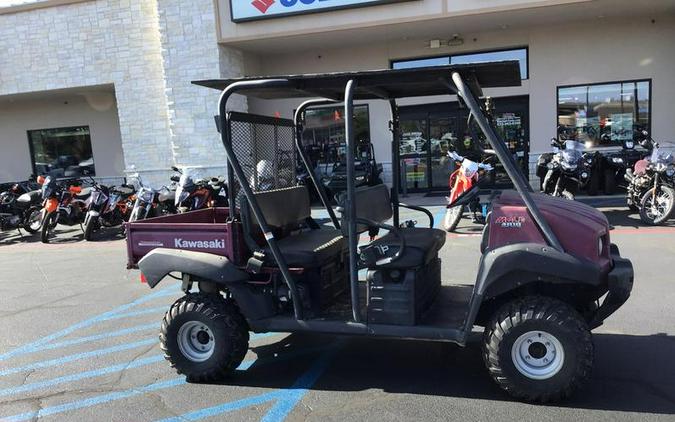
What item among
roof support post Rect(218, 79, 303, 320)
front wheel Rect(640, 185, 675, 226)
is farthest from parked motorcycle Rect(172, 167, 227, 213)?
front wheel Rect(640, 185, 675, 226)

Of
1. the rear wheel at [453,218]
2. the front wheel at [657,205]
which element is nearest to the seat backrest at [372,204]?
the rear wheel at [453,218]

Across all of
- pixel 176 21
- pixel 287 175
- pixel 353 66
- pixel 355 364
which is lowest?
pixel 355 364

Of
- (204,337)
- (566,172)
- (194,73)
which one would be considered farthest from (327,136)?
(204,337)

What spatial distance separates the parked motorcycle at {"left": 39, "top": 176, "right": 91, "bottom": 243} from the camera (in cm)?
1135

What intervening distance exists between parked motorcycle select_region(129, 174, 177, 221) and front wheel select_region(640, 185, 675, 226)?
28.1ft

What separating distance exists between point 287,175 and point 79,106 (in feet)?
50.4

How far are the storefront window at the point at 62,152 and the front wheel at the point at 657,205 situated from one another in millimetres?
15712

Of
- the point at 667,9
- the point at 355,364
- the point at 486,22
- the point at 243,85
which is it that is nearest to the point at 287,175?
the point at 243,85

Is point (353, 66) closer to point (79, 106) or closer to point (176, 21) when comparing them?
point (176, 21)

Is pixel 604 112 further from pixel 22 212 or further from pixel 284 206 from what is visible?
pixel 22 212

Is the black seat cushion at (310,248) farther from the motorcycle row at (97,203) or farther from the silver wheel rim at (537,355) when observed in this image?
the motorcycle row at (97,203)

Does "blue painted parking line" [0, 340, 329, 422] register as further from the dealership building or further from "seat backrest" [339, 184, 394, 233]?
the dealership building

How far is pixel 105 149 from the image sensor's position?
1753cm

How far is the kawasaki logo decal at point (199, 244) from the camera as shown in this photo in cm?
406
